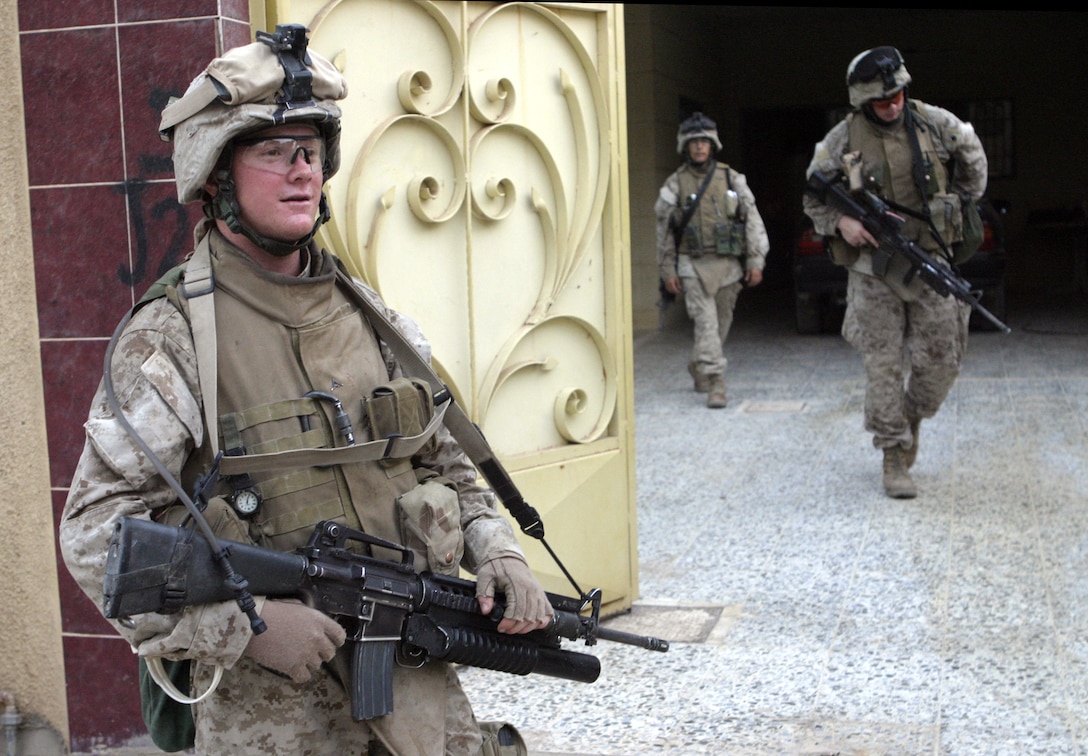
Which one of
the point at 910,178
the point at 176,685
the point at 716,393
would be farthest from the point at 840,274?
the point at 176,685

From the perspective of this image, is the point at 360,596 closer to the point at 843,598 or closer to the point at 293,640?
the point at 293,640

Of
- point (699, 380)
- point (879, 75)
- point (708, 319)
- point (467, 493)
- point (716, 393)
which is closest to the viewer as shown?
point (467, 493)

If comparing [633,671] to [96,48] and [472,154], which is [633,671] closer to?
[472,154]

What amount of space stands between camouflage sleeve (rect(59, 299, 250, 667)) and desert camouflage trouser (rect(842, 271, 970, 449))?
4.82 meters

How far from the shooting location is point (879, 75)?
6238mm

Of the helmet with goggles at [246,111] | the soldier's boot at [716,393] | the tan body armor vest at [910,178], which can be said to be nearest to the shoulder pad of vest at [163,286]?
the helmet with goggles at [246,111]

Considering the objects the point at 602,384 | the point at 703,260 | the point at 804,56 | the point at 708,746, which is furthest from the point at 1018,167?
the point at 708,746

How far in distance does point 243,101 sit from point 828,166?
489 cm

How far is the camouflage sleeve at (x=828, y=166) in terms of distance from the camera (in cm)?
665

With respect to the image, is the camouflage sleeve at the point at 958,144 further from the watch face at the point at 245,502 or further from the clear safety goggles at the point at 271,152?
the watch face at the point at 245,502

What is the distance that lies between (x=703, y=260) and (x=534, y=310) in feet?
18.5

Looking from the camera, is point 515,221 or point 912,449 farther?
point 912,449

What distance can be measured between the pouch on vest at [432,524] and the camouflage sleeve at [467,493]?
6 cm

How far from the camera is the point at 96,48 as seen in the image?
11.7 feet
